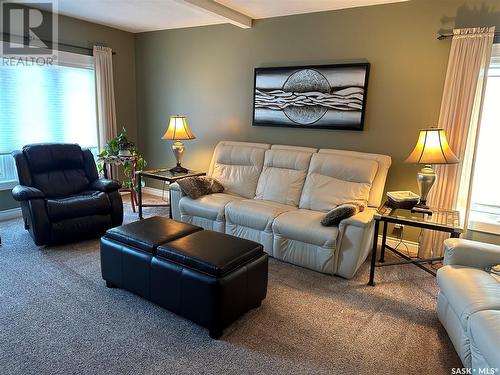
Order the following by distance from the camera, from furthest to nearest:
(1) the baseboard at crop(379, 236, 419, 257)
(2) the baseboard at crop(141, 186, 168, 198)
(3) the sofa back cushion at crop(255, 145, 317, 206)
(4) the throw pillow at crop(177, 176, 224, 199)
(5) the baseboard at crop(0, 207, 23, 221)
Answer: (2) the baseboard at crop(141, 186, 168, 198), (5) the baseboard at crop(0, 207, 23, 221), (4) the throw pillow at crop(177, 176, 224, 199), (3) the sofa back cushion at crop(255, 145, 317, 206), (1) the baseboard at crop(379, 236, 419, 257)

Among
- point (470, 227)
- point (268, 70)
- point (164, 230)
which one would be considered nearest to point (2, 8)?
point (268, 70)

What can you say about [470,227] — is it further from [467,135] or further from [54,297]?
[54,297]

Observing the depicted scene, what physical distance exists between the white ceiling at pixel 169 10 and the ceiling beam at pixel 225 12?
4cm

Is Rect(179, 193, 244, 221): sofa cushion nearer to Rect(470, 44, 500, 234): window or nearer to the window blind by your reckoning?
the window blind

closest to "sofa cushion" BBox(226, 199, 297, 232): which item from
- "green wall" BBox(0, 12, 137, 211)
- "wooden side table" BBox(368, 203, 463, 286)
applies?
"wooden side table" BBox(368, 203, 463, 286)

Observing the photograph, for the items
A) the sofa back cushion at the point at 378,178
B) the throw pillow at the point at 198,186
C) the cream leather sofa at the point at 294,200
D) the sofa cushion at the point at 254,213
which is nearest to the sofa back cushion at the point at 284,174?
the cream leather sofa at the point at 294,200

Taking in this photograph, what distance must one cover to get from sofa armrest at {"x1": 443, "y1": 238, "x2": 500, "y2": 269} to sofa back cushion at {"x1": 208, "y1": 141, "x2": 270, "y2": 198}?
210 centimetres

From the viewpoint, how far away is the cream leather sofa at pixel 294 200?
2955 millimetres

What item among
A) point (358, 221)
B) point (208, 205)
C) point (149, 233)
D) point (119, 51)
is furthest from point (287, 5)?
point (119, 51)

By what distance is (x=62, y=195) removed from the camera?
3.80m

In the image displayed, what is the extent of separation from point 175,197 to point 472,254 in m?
2.87

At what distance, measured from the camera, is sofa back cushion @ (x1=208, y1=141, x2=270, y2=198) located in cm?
397

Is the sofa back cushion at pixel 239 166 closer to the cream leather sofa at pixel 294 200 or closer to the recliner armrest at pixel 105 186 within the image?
the cream leather sofa at pixel 294 200

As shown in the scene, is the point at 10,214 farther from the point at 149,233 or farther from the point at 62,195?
the point at 149,233
